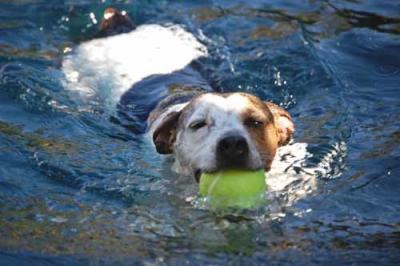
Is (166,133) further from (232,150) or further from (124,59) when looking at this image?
(124,59)

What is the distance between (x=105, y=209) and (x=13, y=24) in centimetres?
455

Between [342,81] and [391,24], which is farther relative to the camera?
[391,24]

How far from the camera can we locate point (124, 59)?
8742mm

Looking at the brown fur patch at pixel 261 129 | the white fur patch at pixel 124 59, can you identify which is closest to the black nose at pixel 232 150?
the brown fur patch at pixel 261 129

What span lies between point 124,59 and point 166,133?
227 centimetres

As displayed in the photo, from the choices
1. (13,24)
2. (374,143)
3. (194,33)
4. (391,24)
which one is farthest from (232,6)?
(374,143)

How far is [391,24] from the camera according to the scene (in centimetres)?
1005

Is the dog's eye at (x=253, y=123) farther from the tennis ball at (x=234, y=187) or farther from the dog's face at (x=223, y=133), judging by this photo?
the tennis ball at (x=234, y=187)

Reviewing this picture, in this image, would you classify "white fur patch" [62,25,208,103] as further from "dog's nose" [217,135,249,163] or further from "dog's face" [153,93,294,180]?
"dog's nose" [217,135,249,163]

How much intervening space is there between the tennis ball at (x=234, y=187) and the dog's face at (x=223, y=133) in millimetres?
55

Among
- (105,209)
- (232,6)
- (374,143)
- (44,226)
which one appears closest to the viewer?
(44,226)

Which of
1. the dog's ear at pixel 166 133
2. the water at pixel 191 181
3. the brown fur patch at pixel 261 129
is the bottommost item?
the water at pixel 191 181

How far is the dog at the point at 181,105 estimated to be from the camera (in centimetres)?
595

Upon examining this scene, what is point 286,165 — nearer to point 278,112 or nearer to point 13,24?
point 278,112
